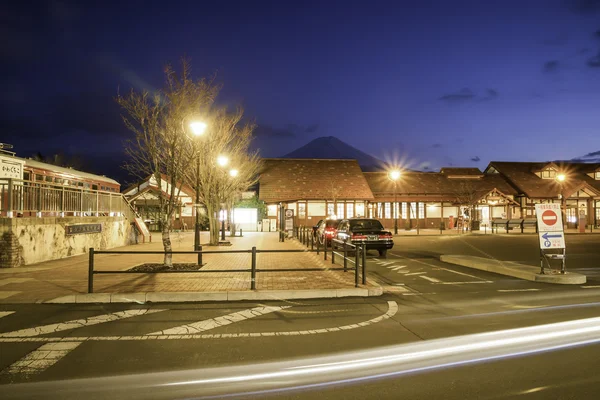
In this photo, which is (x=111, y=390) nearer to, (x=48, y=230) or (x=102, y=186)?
(x=48, y=230)

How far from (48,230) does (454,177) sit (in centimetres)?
4539

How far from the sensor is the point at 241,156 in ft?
97.1

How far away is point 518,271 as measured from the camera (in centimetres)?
1298

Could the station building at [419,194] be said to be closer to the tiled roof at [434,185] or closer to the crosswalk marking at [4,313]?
the tiled roof at [434,185]

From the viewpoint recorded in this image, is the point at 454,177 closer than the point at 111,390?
No

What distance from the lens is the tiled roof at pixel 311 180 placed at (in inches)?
1751

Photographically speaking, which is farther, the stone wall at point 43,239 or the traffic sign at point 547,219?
the stone wall at point 43,239

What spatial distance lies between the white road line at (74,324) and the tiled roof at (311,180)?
35586 mm

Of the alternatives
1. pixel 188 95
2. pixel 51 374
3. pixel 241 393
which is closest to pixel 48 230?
pixel 188 95

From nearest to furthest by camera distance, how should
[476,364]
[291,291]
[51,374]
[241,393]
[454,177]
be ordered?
[241,393] < [51,374] < [476,364] < [291,291] < [454,177]

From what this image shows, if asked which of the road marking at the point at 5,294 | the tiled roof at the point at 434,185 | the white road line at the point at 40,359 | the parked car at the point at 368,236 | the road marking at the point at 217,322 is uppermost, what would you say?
the tiled roof at the point at 434,185

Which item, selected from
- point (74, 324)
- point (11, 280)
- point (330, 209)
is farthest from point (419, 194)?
point (74, 324)

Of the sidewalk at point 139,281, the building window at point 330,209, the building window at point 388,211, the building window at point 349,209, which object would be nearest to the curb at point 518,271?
the sidewalk at point 139,281

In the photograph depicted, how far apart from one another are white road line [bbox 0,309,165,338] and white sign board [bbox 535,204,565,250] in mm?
10177
